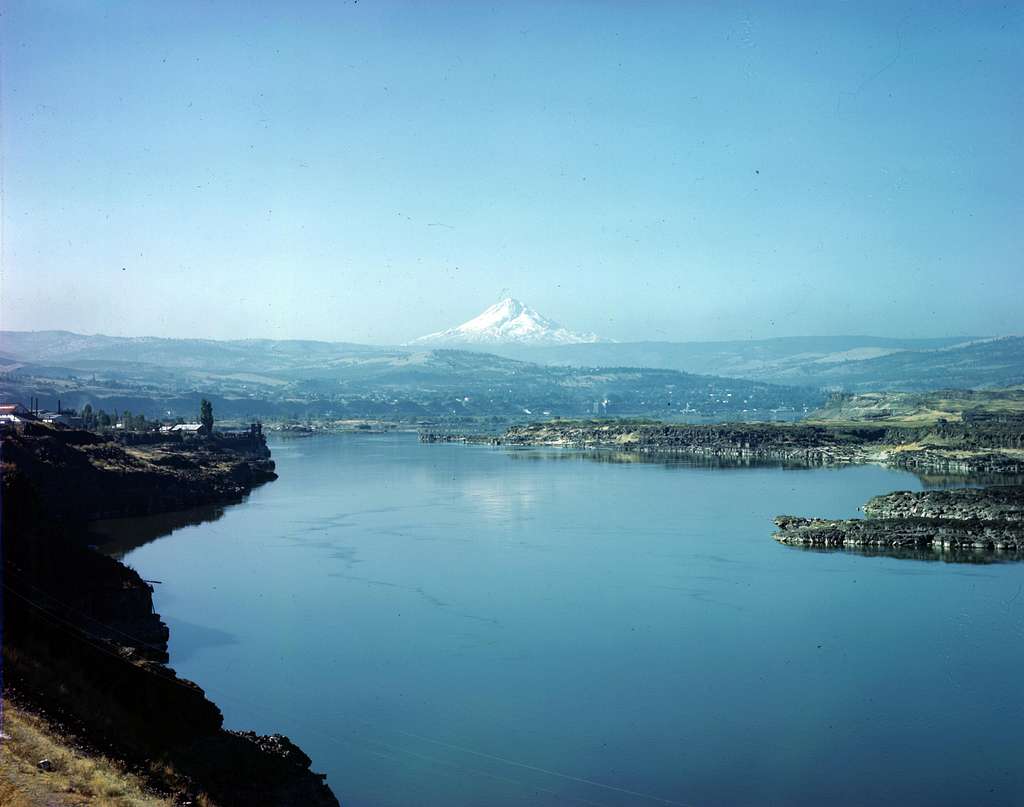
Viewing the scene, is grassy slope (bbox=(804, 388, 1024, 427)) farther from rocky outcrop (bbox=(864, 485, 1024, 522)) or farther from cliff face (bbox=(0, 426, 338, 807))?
cliff face (bbox=(0, 426, 338, 807))

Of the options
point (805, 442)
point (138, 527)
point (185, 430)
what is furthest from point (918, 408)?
point (138, 527)

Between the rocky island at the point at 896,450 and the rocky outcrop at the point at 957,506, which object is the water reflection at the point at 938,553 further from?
the rocky outcrop at the point at 957,506

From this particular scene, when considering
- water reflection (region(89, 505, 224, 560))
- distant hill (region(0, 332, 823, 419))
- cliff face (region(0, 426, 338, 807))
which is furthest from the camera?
distant hill (region(0, 332, 823, 419))

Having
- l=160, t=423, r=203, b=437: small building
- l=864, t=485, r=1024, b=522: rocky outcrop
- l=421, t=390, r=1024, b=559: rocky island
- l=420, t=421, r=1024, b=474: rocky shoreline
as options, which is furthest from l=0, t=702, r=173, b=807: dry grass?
l=160, t=423, r=203, b=437: small building

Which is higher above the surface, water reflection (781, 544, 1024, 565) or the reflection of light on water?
water reflection (781, 544, 1024, 565)

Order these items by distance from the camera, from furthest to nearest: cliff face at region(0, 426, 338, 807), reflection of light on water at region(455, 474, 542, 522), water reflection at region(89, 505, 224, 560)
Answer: reflection of light on water at region(455, 474, 542, 522)
water reflection at region(89, 505, 224, 560)
cliff face at region(0, 426, 338, 807)

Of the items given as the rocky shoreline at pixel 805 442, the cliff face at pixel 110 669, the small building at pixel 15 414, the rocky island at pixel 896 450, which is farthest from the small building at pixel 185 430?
the cliff face at pixel 110 669

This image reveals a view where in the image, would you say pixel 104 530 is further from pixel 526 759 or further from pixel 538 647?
pixel 526 759
